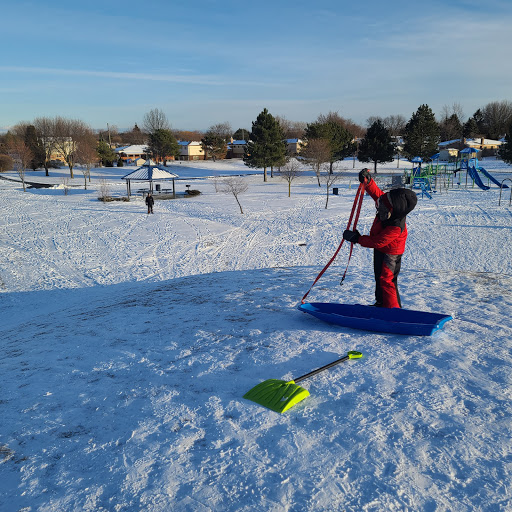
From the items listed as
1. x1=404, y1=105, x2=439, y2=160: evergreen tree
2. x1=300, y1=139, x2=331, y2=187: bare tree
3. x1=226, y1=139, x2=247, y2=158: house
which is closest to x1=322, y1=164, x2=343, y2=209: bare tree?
x1=300, y1=139, x2=331, y2=187: bare tree

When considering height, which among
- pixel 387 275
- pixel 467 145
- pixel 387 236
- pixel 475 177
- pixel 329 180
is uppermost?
pixel 467 145

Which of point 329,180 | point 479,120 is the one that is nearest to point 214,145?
point 329,180

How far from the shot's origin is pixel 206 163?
62.8m

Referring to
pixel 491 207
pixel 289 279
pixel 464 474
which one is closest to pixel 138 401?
pixel 464 474

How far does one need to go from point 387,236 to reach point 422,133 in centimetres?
4119

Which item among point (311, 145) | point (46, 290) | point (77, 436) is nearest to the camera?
point (77, 436)

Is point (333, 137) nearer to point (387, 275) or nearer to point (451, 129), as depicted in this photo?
point (387, 275)

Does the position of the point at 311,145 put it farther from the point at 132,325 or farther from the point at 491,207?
the point at 132,325

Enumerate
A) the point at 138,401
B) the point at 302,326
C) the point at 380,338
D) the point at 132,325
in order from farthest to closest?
1. the point at 132,325
2. the point at 302,326
3. the point at 380,338
4. the point at 138,401

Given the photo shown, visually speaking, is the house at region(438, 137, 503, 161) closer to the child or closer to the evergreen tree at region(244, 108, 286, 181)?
the evergreen tree at region(244, 108, 286, 181)

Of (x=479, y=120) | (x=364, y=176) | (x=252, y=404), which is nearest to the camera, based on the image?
(x=252, y=404)

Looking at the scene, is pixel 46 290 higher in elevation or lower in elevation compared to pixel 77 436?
lower

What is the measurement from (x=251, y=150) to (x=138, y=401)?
132 feet

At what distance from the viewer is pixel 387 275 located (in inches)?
225
